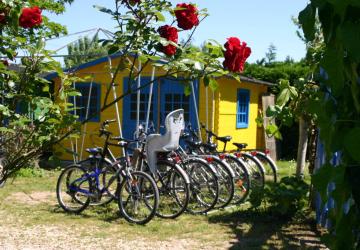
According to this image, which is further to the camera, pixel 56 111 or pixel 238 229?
pixel 238 229

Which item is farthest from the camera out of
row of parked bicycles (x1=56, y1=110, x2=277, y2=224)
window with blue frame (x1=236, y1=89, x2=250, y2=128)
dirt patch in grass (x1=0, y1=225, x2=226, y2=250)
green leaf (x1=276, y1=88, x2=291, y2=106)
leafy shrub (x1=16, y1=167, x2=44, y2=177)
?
window with blue frame (x1=236, y1=89, x2=250, y2=128)

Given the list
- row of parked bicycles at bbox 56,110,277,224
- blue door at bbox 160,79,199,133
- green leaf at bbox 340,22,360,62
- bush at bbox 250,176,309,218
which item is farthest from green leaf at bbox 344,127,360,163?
blue door at bbox 160,79,199,133

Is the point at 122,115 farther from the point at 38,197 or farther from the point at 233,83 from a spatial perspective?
the point at 38,197

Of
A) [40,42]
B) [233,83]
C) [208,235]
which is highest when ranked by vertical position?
[233,83]

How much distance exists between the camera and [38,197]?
865 centimetres

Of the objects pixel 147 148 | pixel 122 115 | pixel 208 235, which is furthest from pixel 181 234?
pixel 122 115

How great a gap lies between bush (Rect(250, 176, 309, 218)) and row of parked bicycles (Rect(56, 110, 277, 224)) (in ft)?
1.78

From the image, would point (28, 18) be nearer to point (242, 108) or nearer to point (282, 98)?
point (282, 98)

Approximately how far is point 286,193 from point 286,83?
130 inches

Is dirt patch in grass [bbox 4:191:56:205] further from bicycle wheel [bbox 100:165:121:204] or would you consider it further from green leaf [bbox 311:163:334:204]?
green leaf [bbox 311:163:334:204]

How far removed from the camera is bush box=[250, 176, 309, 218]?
6684 mm

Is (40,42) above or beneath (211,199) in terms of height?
above

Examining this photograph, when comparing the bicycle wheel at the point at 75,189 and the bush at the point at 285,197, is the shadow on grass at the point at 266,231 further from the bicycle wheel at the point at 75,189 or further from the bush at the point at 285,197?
the bicycle wheel at the point at 75,189

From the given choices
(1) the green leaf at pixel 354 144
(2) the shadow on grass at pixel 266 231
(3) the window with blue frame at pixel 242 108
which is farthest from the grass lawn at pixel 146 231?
(3) the window with blue frame at pixel 242 108
